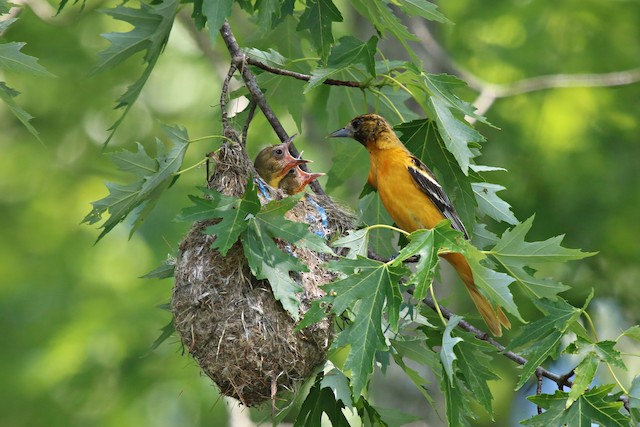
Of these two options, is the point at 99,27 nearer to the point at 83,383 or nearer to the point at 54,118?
the point at 54,118

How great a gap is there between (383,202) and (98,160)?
673cm

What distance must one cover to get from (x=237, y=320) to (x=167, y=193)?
598 centimetres

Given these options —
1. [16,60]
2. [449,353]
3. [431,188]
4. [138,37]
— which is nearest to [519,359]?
[449,353]

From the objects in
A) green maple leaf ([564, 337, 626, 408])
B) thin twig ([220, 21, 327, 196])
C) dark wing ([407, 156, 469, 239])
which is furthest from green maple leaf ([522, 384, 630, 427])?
thin twig ([220, 21, 327, 196])

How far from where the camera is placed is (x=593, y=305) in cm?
1098

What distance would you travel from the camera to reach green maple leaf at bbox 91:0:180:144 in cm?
446

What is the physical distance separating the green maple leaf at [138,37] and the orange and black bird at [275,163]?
3.65ft

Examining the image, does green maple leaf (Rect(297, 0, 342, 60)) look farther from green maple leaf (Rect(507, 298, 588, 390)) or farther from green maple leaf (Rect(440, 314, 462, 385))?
green maple leaf (Rect(507, 298, 588, 390))

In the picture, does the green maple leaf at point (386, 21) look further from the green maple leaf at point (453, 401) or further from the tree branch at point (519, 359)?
the green maple leaf at point (453, 401)

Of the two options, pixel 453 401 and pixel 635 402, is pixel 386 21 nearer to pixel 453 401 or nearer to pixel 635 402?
pixel 453 401

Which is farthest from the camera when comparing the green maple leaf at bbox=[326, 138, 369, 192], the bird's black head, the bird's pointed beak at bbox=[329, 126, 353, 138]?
the green maple leaf at bbox=[326, 138, 369, 192]

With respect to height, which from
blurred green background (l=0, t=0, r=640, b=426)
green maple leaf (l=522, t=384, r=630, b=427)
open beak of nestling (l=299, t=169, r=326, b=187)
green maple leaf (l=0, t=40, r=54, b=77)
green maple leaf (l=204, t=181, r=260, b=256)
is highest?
green maple leaf (l=0, t=40, r=54, b=77)

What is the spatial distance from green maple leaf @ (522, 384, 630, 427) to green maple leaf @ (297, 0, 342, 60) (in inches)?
74.4

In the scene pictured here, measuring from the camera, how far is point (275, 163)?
552 centimetres
